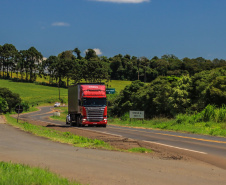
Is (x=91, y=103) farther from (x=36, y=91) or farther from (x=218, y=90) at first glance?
(x=36, y=91)

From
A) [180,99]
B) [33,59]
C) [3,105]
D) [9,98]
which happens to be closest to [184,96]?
[180,99]

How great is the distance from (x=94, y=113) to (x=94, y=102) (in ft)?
3.62

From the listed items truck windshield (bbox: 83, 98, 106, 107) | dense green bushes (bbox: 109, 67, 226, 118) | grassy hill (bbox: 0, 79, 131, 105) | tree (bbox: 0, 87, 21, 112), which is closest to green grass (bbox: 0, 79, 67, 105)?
grassy hill (bbox: 0, 79, 131, 105)

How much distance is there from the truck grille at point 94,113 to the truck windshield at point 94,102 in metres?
0.32

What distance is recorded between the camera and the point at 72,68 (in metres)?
150

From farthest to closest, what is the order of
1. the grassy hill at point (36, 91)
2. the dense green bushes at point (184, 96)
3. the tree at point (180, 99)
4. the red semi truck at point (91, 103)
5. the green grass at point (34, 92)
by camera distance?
the grassy hill at point (36, 91), the green grass at point (34, 92), the tree at point (180, 99), the dense green bushes at point (184, 96), the red semi truck at point (91, 103)

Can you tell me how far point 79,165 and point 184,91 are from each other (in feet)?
139

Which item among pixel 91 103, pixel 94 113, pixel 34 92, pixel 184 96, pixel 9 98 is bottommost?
pixel 94 113

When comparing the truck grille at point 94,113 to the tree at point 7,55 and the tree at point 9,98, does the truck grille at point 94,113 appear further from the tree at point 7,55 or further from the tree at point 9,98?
the tree at point 7,55

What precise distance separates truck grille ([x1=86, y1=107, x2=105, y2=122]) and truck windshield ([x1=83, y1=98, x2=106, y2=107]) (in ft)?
1.04

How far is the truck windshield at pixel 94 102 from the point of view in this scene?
35344 mm

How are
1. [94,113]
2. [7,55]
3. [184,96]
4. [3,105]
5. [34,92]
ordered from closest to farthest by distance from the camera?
1. [94,113]
2. [184,96]
3. [3,105]
4. [34,92]
5. [7,55]

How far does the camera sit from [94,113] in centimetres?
3572

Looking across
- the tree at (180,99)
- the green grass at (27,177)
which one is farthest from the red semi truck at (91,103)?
the green grass at (27,177)
